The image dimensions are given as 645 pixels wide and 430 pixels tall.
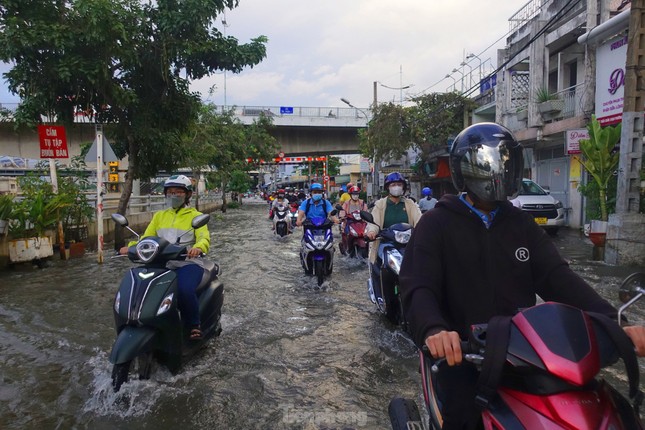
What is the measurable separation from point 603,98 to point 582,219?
392 cm

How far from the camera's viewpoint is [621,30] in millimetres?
12516

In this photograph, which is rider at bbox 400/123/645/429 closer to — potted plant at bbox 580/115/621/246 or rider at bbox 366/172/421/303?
rider at bbox 366/172/421/303

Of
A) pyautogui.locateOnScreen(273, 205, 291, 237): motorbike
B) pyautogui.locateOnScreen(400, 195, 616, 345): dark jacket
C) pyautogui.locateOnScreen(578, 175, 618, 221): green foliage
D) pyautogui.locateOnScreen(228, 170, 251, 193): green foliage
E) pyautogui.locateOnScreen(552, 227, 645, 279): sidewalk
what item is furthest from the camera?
pyautogui.locateOnScreen(228, 170, 251, 193): green foliage

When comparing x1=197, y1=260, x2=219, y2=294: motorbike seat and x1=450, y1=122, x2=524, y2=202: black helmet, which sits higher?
x1=450, y1=122, x2=524, y2=202: black helmet

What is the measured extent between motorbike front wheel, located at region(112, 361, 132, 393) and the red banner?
25.6 feet

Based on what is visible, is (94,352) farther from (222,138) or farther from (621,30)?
(222,138)

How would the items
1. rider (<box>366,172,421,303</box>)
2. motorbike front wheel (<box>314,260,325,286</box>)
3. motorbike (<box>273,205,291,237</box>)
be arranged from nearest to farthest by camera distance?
rider (<box>366,172,421,303</box>)
motorbike front wheel (<box>314,260,325,286</box>)
motorbike (<box>273,205,291,237</box>)

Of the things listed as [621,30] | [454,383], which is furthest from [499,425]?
[621,30]

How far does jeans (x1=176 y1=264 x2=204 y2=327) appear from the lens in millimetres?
3831

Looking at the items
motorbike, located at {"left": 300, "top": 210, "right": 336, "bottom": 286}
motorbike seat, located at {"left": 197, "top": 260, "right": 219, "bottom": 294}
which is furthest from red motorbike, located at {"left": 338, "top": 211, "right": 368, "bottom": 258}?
motorbike seat, located at {"left": 197, "top": 260, "right": 219, "bottom": 294}

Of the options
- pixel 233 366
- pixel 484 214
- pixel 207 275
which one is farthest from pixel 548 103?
pixel 484 214

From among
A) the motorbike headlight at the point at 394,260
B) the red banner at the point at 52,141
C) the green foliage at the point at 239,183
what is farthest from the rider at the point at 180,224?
the green foliage at the point at 239,183

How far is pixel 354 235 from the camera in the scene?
993cm

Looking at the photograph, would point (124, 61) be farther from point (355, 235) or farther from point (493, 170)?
point (493, 170)
